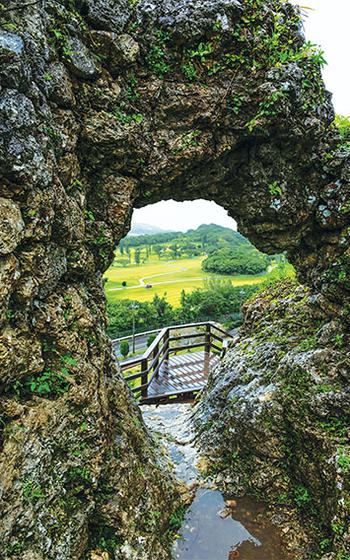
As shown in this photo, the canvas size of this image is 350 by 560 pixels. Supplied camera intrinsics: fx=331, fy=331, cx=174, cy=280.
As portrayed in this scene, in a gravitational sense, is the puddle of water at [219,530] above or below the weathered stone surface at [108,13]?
below

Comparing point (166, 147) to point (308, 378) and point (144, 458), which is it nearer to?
point (308, 378)

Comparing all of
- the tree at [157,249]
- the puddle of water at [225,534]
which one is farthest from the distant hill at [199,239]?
the puddle of water at [225,534]

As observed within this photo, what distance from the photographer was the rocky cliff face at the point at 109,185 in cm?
279

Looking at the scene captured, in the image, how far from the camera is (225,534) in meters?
4.68

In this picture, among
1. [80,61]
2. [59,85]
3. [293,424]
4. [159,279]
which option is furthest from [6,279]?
[159,279]

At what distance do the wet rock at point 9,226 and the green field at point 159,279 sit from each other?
760 inches

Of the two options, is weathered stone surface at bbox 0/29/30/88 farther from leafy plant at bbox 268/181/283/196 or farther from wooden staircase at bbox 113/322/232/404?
wooden staircase at bbox 113/322/232/404

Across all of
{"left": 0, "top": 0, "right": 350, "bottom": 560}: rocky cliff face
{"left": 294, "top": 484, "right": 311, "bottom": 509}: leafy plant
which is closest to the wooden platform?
{"left": 0, "top": 0, "right": 350, "bottom": 560}: rocky cliff face

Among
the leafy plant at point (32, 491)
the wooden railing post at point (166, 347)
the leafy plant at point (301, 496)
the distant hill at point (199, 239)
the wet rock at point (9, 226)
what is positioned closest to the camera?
the wet rock at point (9, 226)

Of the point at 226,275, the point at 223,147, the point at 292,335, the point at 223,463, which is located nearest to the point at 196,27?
the point at 223,147

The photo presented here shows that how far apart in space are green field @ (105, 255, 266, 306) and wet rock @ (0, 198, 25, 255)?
63.4ft

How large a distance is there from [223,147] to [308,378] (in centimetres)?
359

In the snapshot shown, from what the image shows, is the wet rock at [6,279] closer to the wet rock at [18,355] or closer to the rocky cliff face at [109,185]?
the rocky cliff face at [109,185]

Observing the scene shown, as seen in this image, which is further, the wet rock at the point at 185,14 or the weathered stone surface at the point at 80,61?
the wet rock at the point at 185,14
